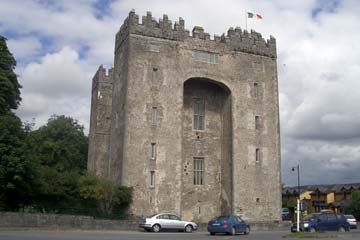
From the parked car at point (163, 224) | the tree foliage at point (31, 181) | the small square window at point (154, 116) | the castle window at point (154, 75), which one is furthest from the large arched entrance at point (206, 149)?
the parked car at point (163, 224)

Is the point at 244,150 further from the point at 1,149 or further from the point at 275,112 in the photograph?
the point at 1,149

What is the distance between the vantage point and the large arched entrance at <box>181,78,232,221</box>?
132 feet

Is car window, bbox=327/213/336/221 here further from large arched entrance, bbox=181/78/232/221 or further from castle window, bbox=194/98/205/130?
castle window, bbox=194/98/205/130

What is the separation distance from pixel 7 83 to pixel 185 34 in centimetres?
1542

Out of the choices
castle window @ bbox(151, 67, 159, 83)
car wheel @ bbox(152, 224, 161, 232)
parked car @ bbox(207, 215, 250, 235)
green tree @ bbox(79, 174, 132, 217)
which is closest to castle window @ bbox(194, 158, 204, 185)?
green tree @ bbox(79, 174, 132, 217)

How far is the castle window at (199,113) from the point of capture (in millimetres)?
41969

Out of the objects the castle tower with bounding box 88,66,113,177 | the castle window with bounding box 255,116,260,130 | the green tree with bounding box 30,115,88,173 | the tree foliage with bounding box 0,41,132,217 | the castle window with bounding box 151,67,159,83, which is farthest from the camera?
the green tree with bounding box 30,115,88,173

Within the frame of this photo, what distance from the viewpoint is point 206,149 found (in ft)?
137

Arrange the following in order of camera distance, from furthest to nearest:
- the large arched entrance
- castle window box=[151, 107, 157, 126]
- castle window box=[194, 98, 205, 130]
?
castle window box=[194, 98, 205, 130] < the large arched entrance < castle window box=[151, 107, 157, 126]

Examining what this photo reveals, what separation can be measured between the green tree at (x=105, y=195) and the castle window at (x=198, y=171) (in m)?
7.32

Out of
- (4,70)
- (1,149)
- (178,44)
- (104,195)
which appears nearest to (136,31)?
(178,44)

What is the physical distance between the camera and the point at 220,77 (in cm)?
4112

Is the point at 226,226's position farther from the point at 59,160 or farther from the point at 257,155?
the point at 59,160

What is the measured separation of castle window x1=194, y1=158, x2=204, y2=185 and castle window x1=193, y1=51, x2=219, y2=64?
8.78 meters
